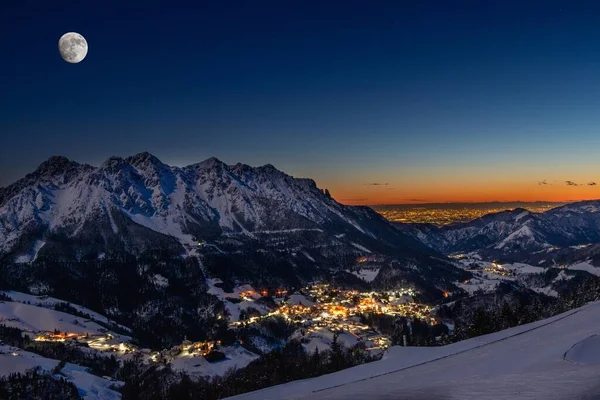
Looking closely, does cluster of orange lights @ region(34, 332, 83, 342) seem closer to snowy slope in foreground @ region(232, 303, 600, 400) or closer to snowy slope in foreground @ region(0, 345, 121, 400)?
snowy slope in foreground @ region(0, 345, 121, 400)

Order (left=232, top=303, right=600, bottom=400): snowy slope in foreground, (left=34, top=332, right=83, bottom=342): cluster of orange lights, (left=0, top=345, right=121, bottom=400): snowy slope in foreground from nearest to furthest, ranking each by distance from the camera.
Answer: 1. (left=232, top=303, right=600, bottom=400): snowy slope in foreground
2. (left=0, top=345, right=121, bottom=400): snowy slope in foreground
3. (left=34, top=332, right=83, bottom=342): cluster of orange lights

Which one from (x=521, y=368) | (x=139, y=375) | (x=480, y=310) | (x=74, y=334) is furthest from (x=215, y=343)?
(x=521, y=368)

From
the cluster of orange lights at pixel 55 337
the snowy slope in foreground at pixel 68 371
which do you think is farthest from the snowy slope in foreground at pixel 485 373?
the cluster of orange lights at pixel 55 337

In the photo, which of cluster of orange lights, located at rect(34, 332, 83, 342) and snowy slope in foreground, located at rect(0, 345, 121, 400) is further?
cluster of orange lights, located at rect(34, 332, 83, 342)

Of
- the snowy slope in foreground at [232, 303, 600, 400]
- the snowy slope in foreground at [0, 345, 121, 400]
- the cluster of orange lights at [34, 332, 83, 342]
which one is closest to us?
the snowy slope in foreground at [232, 303, 600, 400]

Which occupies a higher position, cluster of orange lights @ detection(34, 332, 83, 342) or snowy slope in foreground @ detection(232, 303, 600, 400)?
snowy slope in foreground @ detection(232, 303, 600, 400)

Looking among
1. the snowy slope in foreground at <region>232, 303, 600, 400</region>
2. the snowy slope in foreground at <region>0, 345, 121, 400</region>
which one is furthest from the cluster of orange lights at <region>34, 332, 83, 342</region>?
the snowy slope in foreground at <region>232, 303, 600, 400</region>

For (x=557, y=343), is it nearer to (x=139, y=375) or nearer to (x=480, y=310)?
(x=480, y=310)
